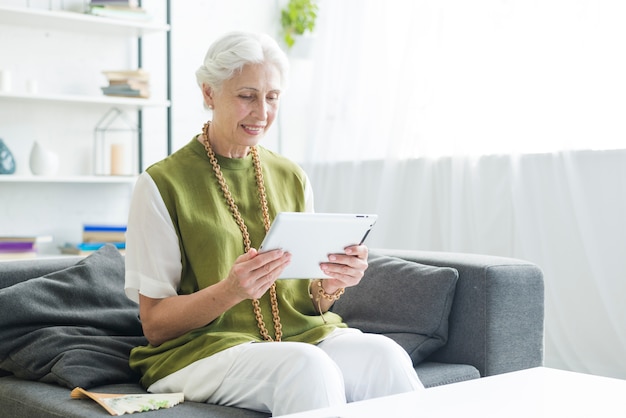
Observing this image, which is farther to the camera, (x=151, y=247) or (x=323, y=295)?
(x=323, y=295)

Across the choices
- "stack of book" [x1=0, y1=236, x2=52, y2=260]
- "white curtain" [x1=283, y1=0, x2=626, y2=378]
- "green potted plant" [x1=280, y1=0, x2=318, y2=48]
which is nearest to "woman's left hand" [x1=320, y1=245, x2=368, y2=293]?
"white curtain" [x1=283, y1=0, x2=626, y2=378]

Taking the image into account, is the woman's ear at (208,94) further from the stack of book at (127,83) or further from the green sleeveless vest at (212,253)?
the stack of book at (127,83)

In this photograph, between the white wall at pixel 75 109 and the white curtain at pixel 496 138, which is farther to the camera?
the white wall at pixel 75 109

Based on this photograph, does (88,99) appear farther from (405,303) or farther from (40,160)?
(405,303)

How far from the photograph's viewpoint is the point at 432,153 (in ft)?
13.0

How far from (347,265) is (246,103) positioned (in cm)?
46

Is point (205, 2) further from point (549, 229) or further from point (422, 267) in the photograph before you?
point (422, 267)

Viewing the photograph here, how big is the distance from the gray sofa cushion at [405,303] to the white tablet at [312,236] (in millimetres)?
458

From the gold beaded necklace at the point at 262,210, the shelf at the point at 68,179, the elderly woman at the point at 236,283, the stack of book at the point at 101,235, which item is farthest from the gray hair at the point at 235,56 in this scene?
the stack of book at the point at 101,235

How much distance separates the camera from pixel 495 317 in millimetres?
2279

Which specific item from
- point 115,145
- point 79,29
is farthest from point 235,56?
point 79,29

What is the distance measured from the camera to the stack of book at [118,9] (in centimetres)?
406

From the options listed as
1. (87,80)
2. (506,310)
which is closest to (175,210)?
(506,310)

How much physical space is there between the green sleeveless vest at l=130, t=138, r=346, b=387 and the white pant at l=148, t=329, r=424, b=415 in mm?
44
